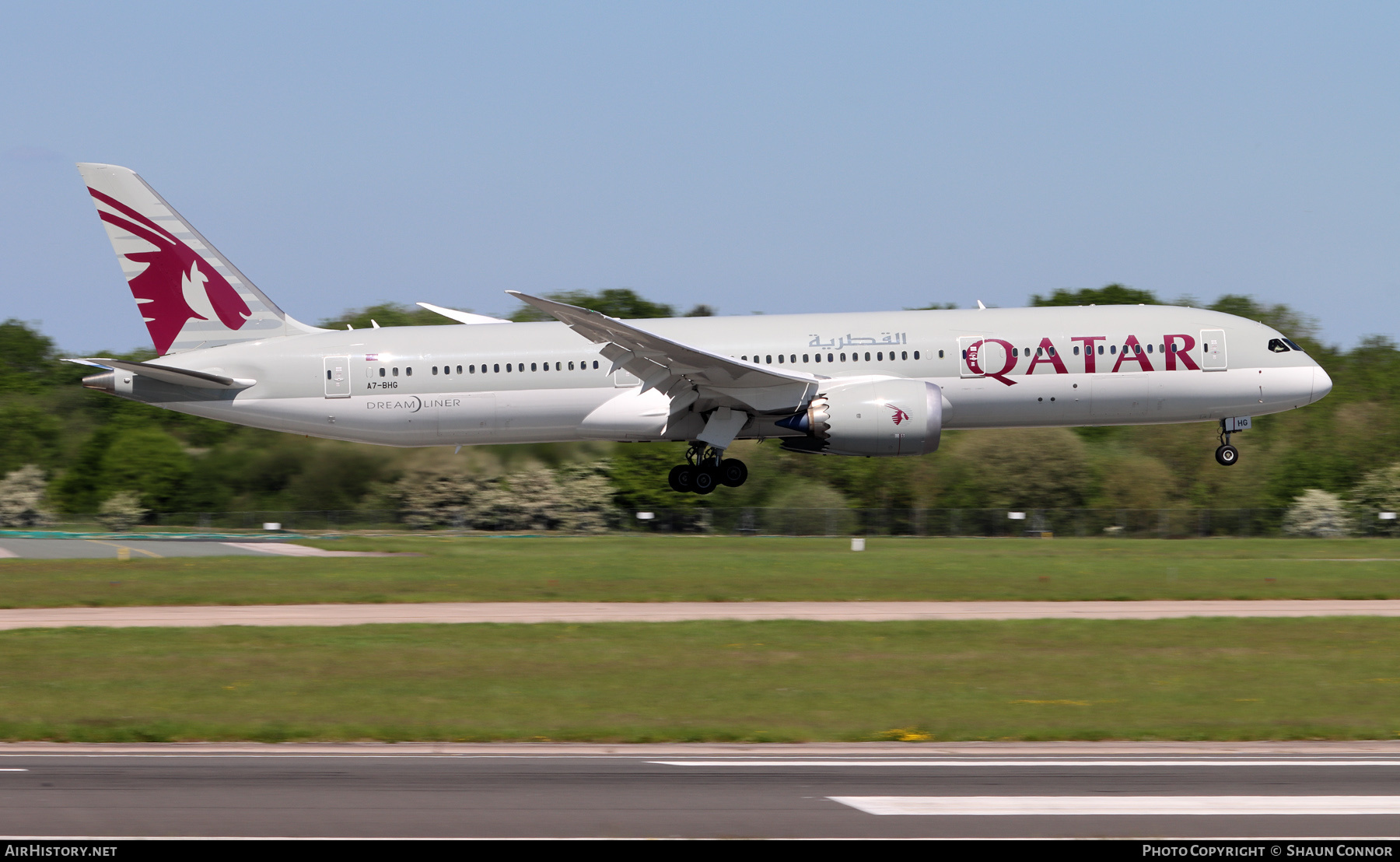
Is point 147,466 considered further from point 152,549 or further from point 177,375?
point 177,375

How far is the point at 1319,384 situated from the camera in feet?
114

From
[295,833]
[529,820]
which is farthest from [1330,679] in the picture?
[295,833]

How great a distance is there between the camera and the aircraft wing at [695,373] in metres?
32.2

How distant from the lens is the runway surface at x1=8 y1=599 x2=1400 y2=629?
957 inches

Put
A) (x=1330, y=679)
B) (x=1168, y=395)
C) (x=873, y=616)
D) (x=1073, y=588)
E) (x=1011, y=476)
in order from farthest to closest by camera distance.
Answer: (x=1011, y=476), (x=1168, y=395), (x=1073, y=588), (x=873, y=616), (x=1330, y=679)

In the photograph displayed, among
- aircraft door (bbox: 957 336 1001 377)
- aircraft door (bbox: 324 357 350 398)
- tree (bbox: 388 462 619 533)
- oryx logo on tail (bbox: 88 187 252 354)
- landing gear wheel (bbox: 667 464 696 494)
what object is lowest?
tree (bbox: 388 462 619 533)

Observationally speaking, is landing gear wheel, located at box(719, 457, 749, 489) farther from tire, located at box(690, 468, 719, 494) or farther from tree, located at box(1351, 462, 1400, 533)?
tree, located at box(1351, 462, 1400, 533)

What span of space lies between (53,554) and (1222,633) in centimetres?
2691

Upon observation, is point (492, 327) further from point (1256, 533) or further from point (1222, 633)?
point (1256, 533)

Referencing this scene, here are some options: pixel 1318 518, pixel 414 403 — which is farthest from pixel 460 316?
pixel 1318 518

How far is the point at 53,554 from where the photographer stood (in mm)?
34781

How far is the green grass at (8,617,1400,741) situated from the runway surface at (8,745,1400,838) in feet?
3.75

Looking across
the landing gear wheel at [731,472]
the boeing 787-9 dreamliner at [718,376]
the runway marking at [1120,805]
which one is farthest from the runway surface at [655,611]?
the runway marking at [1120,805]

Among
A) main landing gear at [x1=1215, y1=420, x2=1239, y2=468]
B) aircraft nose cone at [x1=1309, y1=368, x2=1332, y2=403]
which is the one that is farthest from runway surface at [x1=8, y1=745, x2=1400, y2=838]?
aircraft nose cone at [x1=1309, y1=368, x2=1332, y2=403]
